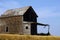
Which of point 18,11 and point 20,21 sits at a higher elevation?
point 18,11

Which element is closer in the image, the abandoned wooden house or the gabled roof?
the abandoned wooden house

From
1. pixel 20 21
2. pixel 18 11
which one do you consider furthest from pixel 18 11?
pixel 20 21

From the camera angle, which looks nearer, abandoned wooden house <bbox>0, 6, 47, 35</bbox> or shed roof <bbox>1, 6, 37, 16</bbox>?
abandoned wooden house <bbox>0, 6, 47, 35</bbox>

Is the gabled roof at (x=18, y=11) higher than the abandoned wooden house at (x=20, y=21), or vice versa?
the gabled roof at (x=18, y=11)

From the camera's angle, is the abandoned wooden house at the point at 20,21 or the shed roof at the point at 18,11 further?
the shed roof at the point at 18,11

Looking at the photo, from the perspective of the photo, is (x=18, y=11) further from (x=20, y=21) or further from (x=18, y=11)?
(x=20, y=21)

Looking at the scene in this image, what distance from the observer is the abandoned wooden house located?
143 ft

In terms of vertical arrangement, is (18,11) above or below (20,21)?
above

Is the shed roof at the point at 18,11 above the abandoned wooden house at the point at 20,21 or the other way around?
above

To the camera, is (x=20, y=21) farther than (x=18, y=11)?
No

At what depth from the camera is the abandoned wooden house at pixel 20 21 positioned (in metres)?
43.5

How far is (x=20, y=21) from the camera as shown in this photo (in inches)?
1731

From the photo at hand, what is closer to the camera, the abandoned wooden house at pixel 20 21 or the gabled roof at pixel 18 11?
the abandoned wooden house at pixel 20 21

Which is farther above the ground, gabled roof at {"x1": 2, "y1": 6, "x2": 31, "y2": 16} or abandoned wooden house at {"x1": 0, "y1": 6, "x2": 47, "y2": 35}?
gabled roof at {"x1": 2, "y1": 6, "x2": 31, "y2": 16}
